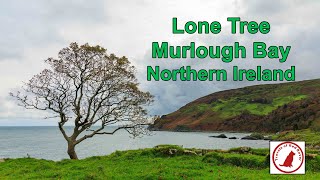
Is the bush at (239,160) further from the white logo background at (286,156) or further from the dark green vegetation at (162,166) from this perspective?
the white logo background at (286,156)

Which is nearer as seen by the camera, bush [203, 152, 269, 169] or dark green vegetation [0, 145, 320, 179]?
dark green vegetation [0, 145, 320, 179]

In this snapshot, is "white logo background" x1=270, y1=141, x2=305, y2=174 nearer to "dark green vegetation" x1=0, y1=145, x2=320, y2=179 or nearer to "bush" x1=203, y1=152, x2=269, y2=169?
"dark green vegetation" x1=0, y1=145, x2=320, y2=179

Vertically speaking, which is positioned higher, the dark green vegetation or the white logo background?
the white logo background

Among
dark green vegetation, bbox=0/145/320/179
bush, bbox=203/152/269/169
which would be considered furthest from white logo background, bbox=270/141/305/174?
bush, bbox=203/152/269/169

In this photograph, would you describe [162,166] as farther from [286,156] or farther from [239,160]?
[286,156]

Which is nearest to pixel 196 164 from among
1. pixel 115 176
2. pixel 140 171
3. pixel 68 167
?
pixel 140 171

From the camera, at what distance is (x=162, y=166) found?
36.1 m

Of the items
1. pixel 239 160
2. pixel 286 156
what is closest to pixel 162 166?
pixel 239 160

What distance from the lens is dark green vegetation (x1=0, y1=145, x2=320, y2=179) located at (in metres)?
31.9

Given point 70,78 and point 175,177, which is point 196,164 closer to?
point 175,177

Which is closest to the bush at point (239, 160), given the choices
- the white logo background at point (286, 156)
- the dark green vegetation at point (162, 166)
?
the dark green vegetation at point (162, 166)

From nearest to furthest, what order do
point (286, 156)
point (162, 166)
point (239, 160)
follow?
point (286, 156) < point (162, 166) < point (239, 160)

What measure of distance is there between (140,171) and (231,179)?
893 cm

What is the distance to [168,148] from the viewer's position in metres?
43.6
